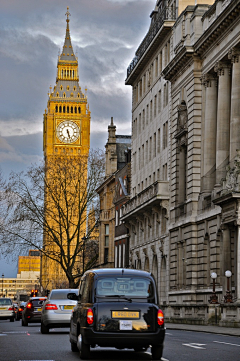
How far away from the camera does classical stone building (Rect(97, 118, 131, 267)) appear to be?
95.5 metres

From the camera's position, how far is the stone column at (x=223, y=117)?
46438mm

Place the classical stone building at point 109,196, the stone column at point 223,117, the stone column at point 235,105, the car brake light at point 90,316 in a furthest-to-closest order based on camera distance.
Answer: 1. the classical stone building at point 109,196
2. the stone column at point 223,117
3. the stone column at point 235,105
4. the car brake light at point 90,316

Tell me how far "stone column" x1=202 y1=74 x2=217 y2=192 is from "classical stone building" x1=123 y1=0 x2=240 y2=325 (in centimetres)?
6

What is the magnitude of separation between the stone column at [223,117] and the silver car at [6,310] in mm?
16457

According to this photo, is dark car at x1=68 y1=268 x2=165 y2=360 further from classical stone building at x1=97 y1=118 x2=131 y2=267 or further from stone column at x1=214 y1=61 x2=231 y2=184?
classical stone building at x1=97 y1=118 x2=131 y2=267

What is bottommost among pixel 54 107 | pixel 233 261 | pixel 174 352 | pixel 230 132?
pixel 174 352

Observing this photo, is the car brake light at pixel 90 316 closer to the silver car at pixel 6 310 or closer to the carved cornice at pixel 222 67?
the carved cornice at pixel 222 67

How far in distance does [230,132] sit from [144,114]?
2698 centimetres

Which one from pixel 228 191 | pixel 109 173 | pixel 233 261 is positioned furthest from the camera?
pixel 109 173

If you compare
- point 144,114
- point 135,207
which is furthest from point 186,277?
point 144,114

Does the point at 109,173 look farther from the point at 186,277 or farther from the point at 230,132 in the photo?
the point at 230,132

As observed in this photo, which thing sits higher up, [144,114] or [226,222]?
[144,114]

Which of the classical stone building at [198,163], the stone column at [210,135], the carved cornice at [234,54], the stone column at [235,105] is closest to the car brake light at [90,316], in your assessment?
the classical stone building at [198,163]

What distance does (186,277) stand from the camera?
51062 mm
